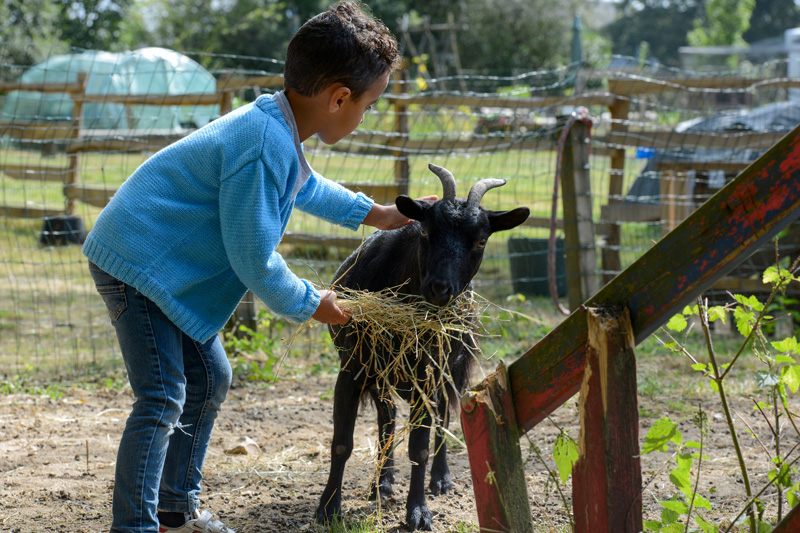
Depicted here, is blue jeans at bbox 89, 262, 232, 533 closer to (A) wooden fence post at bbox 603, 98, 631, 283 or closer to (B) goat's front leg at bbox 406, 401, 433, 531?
(B) goat's front leg at bbox 406, 401, 433, 531

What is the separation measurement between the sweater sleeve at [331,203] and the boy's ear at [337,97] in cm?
61

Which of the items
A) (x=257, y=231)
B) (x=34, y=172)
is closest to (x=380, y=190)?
(x=34, y=172)

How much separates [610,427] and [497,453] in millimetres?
389

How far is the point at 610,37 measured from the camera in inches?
3044

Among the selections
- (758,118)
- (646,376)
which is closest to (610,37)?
(758,118)

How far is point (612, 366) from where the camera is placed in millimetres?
2037

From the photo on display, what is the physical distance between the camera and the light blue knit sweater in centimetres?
259

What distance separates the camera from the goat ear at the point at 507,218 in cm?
351

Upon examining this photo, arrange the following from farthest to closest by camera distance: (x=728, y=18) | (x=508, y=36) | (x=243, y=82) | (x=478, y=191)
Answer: (x=728, y=18), (x=508, y=36), (x=243, y=82), (x=478, y=191)

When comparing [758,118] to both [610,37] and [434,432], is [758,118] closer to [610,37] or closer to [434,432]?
[434,432]

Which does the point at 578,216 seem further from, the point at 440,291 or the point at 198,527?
the point at 198,527

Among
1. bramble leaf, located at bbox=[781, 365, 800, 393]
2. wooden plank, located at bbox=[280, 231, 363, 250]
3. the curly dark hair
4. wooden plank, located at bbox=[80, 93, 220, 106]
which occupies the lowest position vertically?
bramble leaf, located at bbox=[781, 365, 800, 393]

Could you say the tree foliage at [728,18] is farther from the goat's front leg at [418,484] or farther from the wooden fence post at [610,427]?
the wooden fence post at [610,427]

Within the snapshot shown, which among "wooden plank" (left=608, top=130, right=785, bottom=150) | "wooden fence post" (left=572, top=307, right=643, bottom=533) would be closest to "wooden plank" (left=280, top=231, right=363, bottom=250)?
"wooden plank" (left=608, top=130, right=785, bottom=150)
